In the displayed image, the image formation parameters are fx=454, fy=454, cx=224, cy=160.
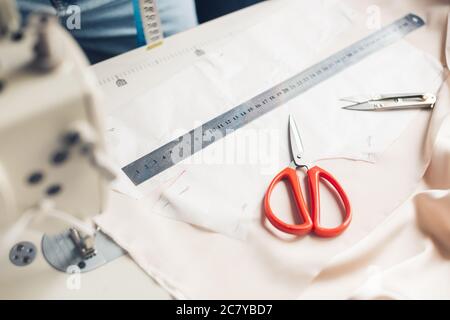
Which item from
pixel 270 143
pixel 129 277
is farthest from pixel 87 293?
pixel 270 143

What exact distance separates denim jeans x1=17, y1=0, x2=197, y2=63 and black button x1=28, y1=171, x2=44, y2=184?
0.40 metres

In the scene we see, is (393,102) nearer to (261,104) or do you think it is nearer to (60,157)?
(261,104)

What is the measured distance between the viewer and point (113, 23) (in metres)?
0.77

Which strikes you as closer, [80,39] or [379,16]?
[80,39]

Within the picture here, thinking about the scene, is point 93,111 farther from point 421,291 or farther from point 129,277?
point 421,291

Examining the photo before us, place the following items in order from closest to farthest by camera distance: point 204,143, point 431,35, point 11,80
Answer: point 11,80 → point 204,143 → point 431,35

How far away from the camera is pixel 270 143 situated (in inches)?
26.3

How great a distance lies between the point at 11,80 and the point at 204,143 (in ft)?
1.11

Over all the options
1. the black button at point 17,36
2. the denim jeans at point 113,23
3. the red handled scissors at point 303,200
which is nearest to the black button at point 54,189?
the black button at point 17,36

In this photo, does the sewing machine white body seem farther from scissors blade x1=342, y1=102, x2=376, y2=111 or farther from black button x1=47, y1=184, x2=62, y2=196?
scissors blade x1=342, y1=102, x2=376, y2=111

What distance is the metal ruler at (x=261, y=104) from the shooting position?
2.07 feet

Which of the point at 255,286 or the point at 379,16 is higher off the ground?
the point at 379,16

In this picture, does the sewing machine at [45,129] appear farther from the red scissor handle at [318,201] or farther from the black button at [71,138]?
the red scissor handle at [318,201]
